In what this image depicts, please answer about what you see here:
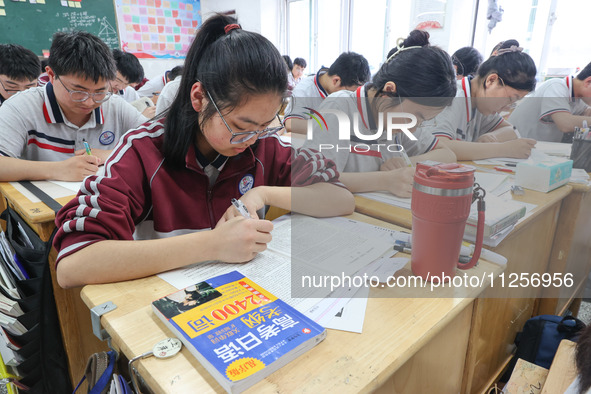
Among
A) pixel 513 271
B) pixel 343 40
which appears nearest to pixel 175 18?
pixel 343 40

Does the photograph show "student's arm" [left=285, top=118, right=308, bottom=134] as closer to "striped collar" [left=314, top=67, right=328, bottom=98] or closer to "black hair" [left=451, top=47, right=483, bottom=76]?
"striped collar" [left=314, top=67, right=328, bottom=98]

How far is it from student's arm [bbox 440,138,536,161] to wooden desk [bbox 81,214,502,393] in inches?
37.3

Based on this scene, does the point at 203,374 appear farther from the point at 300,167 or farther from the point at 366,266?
the point at 300,167

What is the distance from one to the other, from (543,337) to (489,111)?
1100 millimetres

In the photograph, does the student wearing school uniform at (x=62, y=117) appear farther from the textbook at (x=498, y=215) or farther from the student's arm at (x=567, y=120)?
the student's arm at (x=567, y=120)

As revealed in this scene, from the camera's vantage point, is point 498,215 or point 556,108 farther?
point 556,108

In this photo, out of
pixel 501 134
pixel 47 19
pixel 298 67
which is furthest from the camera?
pixel 298 67

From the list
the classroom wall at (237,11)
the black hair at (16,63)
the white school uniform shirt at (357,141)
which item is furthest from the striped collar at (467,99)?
the classroom wall at (237,11)

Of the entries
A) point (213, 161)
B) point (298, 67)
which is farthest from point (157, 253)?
point (298, 67)

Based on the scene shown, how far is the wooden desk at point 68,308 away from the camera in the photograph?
103 cm

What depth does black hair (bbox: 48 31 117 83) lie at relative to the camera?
1.40m

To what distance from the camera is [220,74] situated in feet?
2.53

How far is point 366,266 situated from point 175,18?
241 inches

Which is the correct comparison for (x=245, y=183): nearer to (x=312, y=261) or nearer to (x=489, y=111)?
(x=312, y=261)
